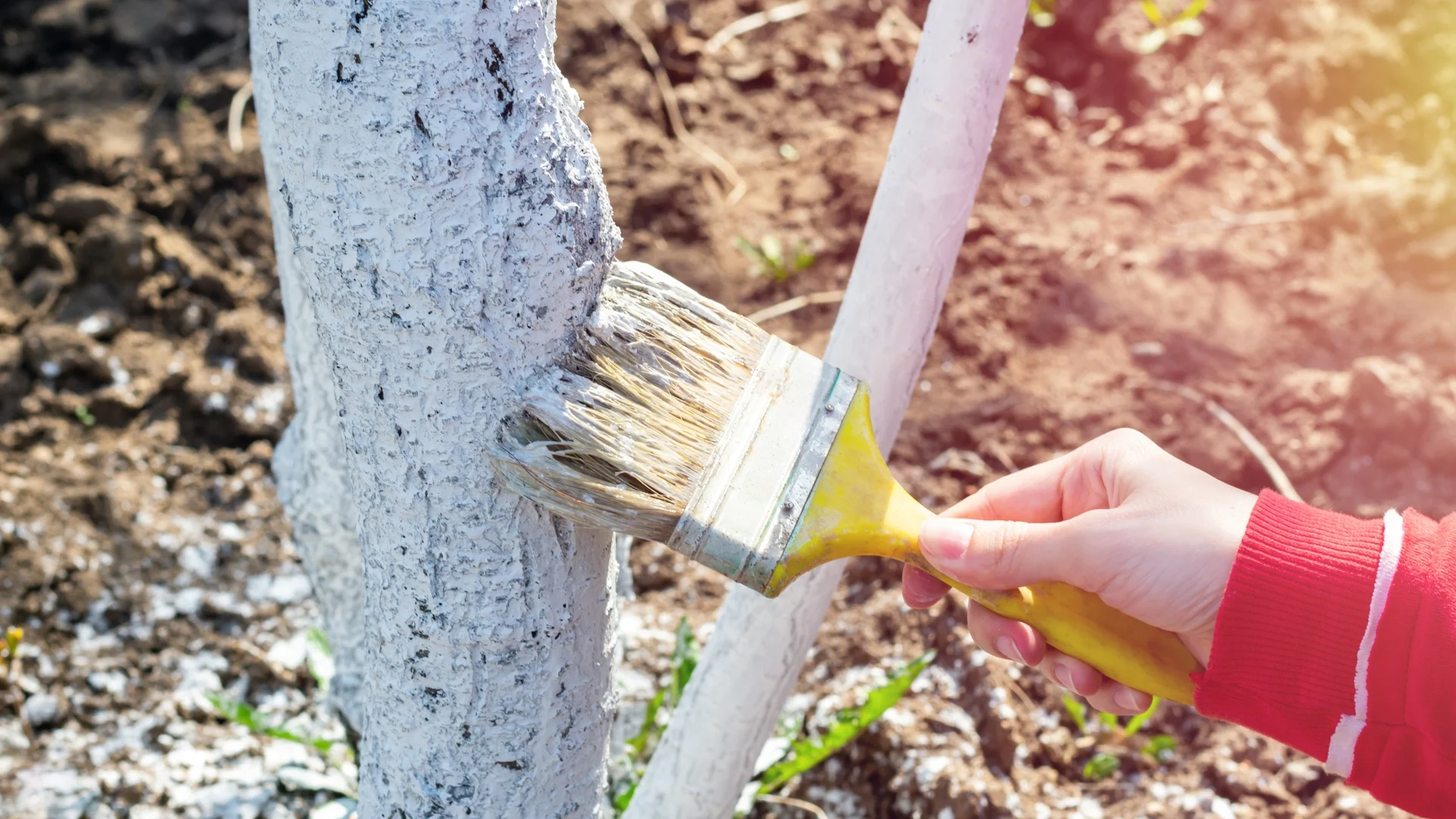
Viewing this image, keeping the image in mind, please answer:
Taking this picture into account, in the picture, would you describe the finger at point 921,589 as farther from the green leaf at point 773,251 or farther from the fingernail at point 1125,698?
the green leaf at point 773,251

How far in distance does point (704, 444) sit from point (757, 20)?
2540mm

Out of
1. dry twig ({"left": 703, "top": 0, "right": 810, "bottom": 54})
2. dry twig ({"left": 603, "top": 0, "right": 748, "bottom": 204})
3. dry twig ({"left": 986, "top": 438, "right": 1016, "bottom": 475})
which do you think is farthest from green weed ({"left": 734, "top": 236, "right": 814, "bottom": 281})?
dry twig ({"left": 703, "top": 0, "right": 810, "bottom": 54})

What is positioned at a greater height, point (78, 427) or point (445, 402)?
point (445, 402)

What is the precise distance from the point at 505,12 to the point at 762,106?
2.31 m

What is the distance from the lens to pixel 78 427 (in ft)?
7.93

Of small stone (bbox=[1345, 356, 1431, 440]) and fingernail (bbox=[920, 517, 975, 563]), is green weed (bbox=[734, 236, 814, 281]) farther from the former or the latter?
fingernail (bbox=[920, 517, 975, 563])

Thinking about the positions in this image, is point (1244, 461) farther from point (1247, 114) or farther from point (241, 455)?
point (241, 455)

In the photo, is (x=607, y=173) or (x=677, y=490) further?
(x=607, y=173)

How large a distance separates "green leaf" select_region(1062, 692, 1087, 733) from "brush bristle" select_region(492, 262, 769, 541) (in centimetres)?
113

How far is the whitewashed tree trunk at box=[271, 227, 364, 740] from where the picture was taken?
1549 mm

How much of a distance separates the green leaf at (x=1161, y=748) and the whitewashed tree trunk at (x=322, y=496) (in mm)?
1302

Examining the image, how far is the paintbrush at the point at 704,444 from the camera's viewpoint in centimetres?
104

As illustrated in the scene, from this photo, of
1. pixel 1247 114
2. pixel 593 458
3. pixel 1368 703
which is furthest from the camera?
pixel 1247 114

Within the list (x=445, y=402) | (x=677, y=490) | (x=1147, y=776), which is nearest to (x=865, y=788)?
(x=1147, y=776)
